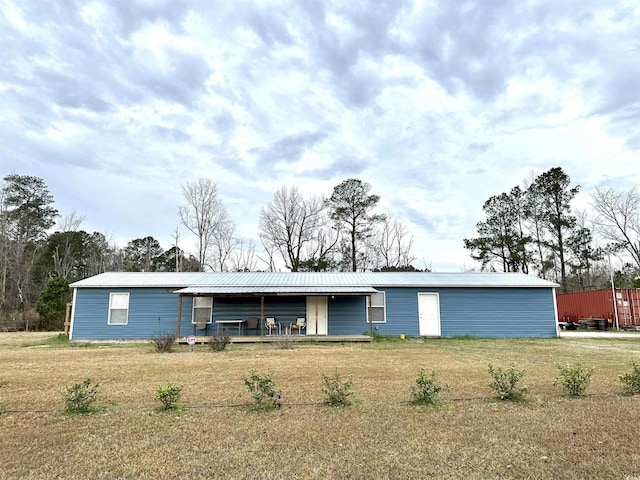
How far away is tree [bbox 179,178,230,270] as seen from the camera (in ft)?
102

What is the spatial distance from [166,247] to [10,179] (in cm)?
1428

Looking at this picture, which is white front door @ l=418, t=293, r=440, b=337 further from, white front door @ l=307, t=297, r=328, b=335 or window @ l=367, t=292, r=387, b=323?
white front door @ l=307, t=297, r=328, b=335

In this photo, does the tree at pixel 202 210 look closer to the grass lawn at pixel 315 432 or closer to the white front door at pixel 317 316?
the white front door at pixel 317 316

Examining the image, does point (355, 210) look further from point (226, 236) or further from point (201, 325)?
point (201, 325)

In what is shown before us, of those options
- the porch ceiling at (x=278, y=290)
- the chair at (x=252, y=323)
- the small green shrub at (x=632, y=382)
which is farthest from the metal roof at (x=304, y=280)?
the small green shrub at (x=632, y=382)

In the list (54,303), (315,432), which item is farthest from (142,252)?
(315,432)

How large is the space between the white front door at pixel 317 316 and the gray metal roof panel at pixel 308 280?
695mm

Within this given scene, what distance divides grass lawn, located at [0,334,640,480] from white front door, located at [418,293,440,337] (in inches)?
343

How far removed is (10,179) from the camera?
32562 mm

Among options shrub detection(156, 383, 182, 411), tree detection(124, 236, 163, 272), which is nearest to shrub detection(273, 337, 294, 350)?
shrub detection(156, 383, 182, 411)

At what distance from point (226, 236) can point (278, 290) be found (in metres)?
18.7

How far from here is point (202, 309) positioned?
16.1m

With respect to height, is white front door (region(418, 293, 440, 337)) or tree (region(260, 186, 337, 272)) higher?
tree (region(260, 186, 337, 272))

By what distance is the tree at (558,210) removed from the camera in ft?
101
